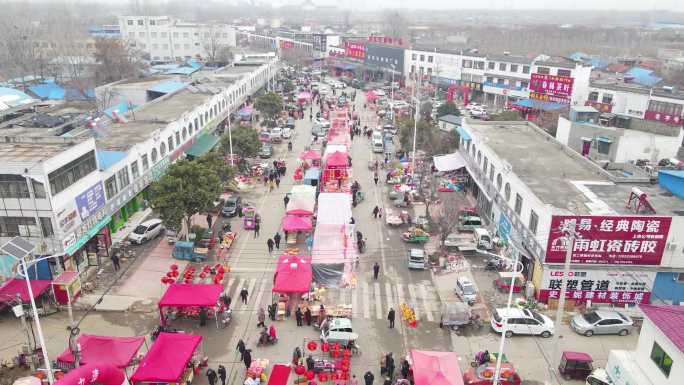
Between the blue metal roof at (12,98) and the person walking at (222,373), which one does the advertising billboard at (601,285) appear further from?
the blue metal roof at (12,98)

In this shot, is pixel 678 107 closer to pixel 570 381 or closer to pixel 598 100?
pixel 598 100

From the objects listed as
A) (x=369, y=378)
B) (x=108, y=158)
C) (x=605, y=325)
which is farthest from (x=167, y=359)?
(x=605, y=325)

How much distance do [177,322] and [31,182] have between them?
328 inches

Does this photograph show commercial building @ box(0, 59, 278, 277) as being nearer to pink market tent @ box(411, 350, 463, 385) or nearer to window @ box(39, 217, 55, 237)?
window @ box(39, 217, 55, 237)

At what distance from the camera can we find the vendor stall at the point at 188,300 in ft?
62.5

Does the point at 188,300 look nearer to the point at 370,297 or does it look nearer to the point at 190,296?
the point at 190,296

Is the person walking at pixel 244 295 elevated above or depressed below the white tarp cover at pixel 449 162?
below

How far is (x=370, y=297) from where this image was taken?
22.1 meters

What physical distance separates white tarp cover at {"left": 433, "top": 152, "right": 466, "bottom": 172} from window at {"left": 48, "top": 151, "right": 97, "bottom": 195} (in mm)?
23091

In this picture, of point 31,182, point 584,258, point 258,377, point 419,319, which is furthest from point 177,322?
point 584,258

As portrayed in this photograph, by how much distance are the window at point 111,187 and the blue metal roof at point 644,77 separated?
210ft

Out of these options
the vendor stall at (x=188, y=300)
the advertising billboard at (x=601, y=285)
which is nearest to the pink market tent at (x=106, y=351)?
the vendor stall at (x=188, y=300)

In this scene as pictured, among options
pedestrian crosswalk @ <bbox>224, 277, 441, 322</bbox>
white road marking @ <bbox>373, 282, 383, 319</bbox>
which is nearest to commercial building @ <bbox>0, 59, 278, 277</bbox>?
pedestrian crosswalk @ <bbox>224, 277, 441, 322</bbox>

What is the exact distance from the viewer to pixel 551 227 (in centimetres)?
1998
